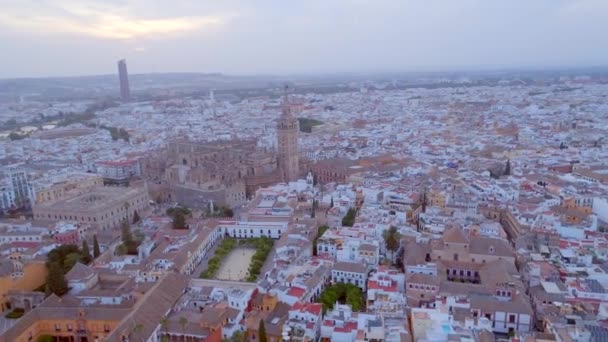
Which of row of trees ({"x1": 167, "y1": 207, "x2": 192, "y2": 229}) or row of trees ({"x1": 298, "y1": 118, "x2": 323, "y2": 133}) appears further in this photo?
row of trees ({"x1": 298, "y1": 118, "x2": 323, "y2": 133})

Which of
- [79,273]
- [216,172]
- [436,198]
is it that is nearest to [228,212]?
[216,172]

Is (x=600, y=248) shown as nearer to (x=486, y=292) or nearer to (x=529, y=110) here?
(x=486, y=292)

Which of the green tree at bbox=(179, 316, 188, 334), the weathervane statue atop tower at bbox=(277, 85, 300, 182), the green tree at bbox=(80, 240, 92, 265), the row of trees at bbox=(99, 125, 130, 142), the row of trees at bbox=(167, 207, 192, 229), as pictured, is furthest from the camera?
the row of trees at bbox=(99, 125, 130, 142)

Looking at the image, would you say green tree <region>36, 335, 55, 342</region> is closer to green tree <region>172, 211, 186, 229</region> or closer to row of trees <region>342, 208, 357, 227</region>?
green tree <region>172, 211, 186, 229</region>

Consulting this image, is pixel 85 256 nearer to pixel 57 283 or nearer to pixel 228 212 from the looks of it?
pixel 57 283

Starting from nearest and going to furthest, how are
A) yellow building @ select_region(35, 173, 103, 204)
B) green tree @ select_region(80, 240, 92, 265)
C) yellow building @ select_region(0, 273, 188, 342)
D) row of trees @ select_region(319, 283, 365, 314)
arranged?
yellow building @ select_region(0, 273, 188, 342), row of trees @ select_region(319, 283, 365, 314), green tree @ select_region(80, 240, 92, 265), yellow building @ select_region(35, 173, 103, 204)

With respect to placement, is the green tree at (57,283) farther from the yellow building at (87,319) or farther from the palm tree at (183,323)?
the palm tree at (183,323)

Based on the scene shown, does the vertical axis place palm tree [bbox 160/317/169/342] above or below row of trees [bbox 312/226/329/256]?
below

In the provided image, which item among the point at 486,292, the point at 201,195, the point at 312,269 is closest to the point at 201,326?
the point at 312,269

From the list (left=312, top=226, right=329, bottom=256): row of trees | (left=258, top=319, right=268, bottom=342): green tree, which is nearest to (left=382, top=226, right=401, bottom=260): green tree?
(left=312, top=226, right=329, bottom=256): row of trees
